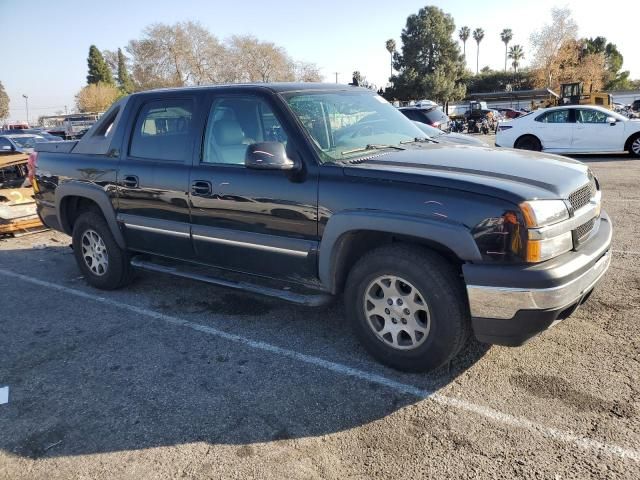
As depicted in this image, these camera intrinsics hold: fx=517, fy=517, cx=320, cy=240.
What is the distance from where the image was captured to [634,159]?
14.2m

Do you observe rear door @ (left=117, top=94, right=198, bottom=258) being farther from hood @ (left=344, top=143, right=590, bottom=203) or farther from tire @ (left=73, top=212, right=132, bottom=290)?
hood @ (left=344, top=143, right=590, bottom=203)

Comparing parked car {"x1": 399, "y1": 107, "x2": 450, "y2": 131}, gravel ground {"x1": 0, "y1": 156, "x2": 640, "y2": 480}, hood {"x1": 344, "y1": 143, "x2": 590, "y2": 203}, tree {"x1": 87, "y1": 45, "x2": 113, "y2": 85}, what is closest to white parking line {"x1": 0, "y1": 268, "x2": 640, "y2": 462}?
gravel ground {"x1": 0, "y1": 156, "x2": 640, "y2": 480}

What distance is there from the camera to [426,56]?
70.4m

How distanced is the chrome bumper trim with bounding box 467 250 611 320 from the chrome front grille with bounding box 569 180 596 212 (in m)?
0.46

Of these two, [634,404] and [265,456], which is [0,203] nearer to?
[265,456]

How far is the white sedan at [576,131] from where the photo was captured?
14.3 m

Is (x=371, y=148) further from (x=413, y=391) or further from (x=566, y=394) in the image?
(x=566, y=394)

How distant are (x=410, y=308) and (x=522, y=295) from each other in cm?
70

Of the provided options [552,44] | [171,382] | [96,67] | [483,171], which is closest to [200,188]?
[171,382]

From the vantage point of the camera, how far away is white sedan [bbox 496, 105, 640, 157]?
14312 mm

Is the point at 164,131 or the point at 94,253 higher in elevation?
the point at 164,131

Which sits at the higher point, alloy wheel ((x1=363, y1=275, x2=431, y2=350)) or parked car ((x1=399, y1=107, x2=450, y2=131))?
parked car ((x1=399, y1=107, x2=450, y2=131))

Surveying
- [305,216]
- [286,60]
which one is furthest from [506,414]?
[286,60]

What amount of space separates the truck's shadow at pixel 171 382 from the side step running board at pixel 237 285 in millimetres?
384
